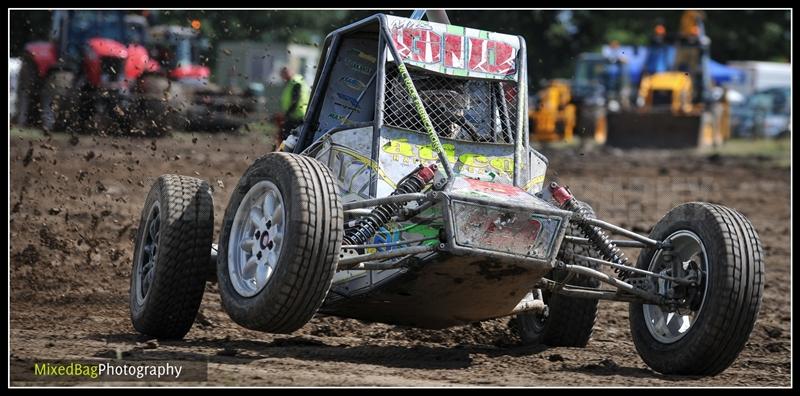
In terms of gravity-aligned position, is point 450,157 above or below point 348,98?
below

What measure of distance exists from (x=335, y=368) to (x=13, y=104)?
12.7 m

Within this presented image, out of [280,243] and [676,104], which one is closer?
[280,243]

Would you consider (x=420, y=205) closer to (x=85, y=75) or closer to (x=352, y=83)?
(x=352, y=83)

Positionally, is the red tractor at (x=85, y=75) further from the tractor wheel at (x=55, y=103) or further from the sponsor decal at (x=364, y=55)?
the sponsor decal at (x=364, y=55)

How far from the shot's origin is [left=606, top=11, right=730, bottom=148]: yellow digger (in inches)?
1054

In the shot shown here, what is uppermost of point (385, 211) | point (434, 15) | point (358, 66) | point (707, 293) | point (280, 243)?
point (434, 15)

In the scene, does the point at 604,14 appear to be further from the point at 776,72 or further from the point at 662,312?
the point at 662,312

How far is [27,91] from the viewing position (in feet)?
55.6

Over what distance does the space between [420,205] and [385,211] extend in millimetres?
214

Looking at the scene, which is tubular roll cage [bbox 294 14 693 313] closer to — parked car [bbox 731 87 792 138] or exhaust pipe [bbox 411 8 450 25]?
exhaust pipe [bbox 411 8 450 25]

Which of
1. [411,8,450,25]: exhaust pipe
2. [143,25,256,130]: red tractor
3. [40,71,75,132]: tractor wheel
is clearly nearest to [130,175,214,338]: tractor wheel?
[411,8,450,25]: exhaust pipe

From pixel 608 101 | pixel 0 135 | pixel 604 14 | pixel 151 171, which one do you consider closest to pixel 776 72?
pixel 604 14

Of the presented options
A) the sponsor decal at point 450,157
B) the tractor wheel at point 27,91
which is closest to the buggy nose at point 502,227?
the sponsor decal at point 450,157

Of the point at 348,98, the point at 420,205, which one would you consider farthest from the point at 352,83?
the point at 420,205
